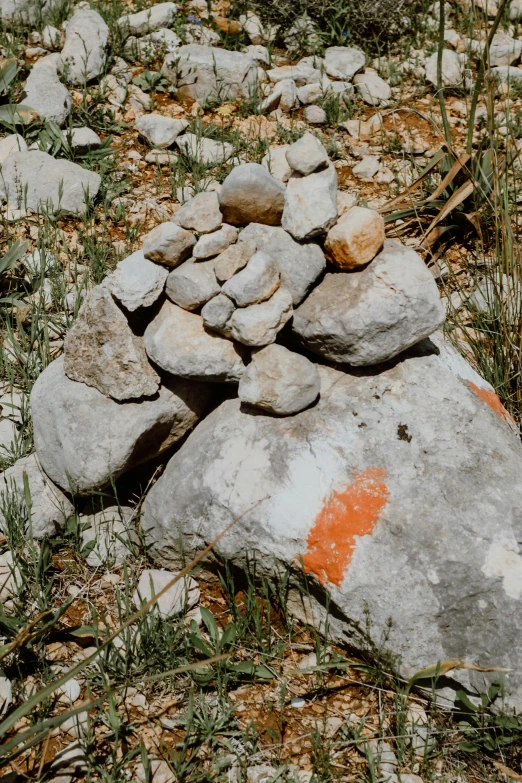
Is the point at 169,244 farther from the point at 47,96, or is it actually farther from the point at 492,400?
the point at 47,96

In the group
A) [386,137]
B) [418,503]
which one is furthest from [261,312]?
[386,137]

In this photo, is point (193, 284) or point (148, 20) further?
point (148, 20)

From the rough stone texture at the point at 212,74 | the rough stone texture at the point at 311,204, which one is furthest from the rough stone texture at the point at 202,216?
the rough stone texture at the point at 212,74

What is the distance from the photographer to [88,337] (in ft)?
8.92

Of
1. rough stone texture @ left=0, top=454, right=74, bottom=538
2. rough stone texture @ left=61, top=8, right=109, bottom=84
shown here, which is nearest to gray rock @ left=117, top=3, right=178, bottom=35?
rough stone texture @ left=61, top=8, right=109, bottom=84

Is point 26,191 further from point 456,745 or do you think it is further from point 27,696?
point 456,745

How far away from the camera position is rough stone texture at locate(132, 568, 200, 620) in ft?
8.29

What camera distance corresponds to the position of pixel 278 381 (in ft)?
8.23

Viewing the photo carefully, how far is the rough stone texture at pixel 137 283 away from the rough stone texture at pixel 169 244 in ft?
0.14

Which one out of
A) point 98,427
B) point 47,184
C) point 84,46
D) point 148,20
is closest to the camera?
point 98,427

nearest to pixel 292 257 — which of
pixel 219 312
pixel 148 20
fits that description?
pixel 219 312

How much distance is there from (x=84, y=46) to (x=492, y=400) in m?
3.27

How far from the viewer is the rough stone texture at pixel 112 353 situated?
266 centimetres

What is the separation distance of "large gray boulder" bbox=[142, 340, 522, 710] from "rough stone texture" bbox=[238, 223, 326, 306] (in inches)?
13.2
